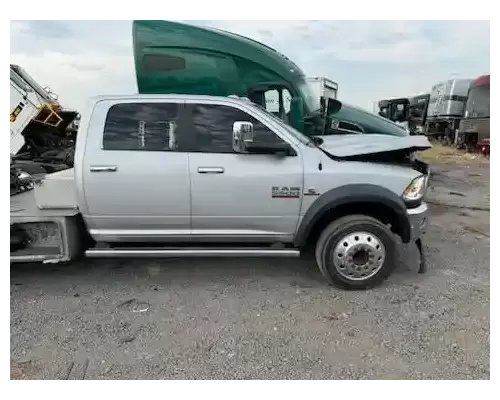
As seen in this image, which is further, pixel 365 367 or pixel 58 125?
pixel 58 125

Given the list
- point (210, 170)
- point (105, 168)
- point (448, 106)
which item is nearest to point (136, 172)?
point (105, 168)

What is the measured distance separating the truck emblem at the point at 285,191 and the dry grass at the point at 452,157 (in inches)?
454

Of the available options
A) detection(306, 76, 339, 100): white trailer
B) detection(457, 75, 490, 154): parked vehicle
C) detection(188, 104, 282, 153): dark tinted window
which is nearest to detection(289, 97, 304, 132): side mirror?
detection(306, 76, 339, 100): white trailer

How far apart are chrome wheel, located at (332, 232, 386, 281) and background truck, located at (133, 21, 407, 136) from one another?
341cm

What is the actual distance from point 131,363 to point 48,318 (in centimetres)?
108

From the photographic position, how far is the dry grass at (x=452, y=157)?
15.1 meters

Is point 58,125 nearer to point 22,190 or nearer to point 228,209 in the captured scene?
point 22,190

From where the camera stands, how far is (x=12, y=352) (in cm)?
320

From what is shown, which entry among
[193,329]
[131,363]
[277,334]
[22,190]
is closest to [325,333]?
[277,334]

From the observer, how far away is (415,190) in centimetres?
418

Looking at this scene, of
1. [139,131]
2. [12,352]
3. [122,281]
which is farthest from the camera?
[122,281]

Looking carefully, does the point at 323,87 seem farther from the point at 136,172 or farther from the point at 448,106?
the point at 448,106

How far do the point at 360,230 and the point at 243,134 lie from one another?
4.66ft

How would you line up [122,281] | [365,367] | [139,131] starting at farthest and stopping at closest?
[122,281]
[139,131]
[365,367]
